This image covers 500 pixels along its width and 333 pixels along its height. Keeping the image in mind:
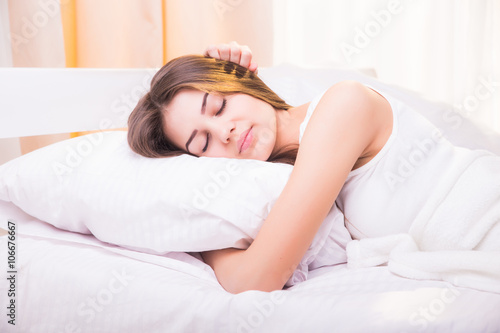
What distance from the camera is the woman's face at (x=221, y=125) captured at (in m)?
1.11

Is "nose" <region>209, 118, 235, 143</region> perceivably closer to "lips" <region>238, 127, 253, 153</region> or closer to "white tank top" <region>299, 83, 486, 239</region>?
"lips" <region>238, 127, 253, 153</region>

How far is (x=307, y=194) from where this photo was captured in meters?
0.87

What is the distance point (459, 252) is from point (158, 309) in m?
0.54

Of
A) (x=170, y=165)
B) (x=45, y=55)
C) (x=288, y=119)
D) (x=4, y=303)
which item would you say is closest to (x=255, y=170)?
(x=170, y=165)

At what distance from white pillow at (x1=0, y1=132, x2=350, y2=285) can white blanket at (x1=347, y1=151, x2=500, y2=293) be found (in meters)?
0.11

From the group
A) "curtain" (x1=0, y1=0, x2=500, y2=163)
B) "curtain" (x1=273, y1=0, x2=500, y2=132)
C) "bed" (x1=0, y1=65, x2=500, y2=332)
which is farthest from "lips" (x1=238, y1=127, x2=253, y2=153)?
"curtain" (x1=273, y1=0, x2=500, y2=132)

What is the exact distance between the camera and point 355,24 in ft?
7.52

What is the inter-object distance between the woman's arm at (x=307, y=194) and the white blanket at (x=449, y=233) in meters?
0.15

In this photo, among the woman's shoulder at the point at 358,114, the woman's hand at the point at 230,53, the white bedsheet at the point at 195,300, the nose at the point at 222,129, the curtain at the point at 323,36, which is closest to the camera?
the white bedsheet at the point at 195,300

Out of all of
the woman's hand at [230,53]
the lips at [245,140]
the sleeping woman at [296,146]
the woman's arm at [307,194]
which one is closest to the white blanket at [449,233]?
the sleeping woman at [296,146]

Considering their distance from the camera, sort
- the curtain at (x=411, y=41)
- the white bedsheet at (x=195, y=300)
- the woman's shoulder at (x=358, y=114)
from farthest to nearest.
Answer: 1. the curtain at (x=411, y=41)
2. the woman's shoulder at (x=358, y=114)
3. the white bedsheet at (x=195, y=300)

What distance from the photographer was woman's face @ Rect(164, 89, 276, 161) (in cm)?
111

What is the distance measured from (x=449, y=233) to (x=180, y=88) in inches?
28.0

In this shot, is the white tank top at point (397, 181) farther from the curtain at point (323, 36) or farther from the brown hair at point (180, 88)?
the curtain at point (323, 36)
